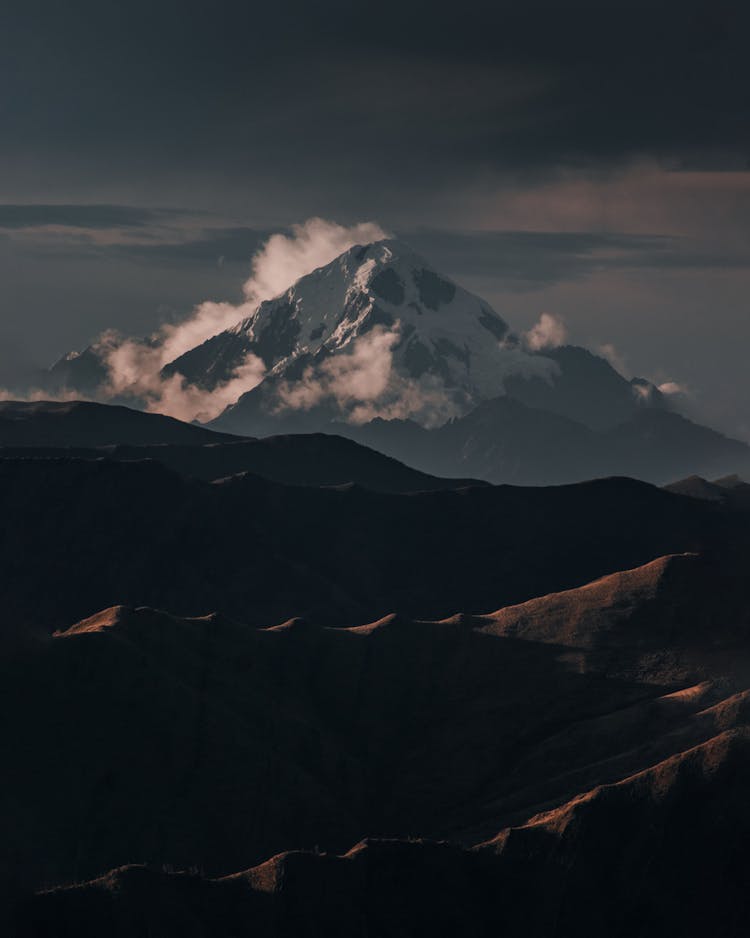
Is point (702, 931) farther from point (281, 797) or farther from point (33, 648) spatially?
point (33, 648)

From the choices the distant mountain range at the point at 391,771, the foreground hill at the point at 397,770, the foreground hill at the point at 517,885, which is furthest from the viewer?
the foreground hill at the point at 397,770

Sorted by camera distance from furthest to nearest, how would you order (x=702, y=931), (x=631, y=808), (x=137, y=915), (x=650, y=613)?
(x=650, y=613)
(x=631, y=808)
(x=702, y=931)
(x=137, y=915)

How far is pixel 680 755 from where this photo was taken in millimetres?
119188

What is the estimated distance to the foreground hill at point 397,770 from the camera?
105688 millimetres

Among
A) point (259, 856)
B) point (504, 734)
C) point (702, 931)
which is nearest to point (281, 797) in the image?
point (259, 856)

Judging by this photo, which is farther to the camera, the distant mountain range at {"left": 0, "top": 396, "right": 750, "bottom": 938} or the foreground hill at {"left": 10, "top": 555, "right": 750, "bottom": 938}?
the foreground hill at {"left": 10, "top": 555, "right": 750, "bottom": 938}

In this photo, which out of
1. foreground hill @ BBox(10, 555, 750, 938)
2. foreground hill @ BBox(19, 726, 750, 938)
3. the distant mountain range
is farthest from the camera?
foreground hill @ BBox(10, 555, 750, 938)

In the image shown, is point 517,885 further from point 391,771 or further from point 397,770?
point 391,771

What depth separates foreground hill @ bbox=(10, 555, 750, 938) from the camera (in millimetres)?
105688

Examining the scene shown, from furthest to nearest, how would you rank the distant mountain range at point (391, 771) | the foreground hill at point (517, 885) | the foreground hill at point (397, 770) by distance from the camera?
the foreground hill at point (397, 770)
the distant mountain range at point (391, 771)
the foreground hill at point (517, 885)

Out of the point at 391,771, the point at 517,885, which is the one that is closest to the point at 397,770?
the point at 391,771

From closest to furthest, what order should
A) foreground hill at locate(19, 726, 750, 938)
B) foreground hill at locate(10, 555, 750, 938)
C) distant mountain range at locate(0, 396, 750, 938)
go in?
foreground hill at locate(19, 726, 750, 938) → distant mountain range at locate(0, 396, 750, 938) → foreground hill at locate(10, 555, 750, 938)

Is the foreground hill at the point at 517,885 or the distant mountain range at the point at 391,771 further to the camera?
the distant mountain range at the point at 391,771

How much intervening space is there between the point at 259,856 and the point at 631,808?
3561cm
